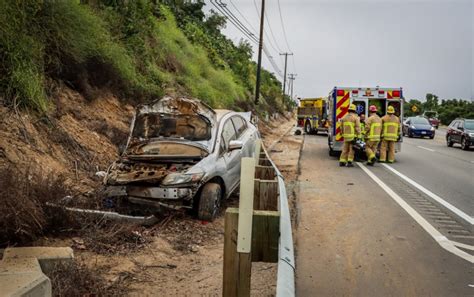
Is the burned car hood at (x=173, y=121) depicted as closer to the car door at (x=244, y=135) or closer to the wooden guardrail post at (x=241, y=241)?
the car door at (x=244, y=135)

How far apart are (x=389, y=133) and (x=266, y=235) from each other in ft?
38.5

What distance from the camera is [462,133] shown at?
20984mm

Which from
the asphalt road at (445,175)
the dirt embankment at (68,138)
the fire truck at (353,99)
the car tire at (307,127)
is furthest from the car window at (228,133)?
the car tire at (307,127)

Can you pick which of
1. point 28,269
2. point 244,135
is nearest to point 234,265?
point 28,269

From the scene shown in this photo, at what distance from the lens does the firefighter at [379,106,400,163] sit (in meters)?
13.5

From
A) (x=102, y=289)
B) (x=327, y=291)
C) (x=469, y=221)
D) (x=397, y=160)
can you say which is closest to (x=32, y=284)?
(x=102, y=289)

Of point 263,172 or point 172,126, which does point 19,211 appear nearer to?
point 263,172

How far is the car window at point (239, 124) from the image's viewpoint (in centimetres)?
857

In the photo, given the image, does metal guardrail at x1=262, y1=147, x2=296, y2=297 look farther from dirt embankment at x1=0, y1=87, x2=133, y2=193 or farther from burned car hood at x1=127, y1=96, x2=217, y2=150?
burned car hood at x1=127, y1=96, x2=217, y2=150

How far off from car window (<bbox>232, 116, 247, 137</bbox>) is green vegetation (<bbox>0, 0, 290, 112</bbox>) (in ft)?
11.9

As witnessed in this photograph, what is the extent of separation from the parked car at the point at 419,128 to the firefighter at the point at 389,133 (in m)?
17.1

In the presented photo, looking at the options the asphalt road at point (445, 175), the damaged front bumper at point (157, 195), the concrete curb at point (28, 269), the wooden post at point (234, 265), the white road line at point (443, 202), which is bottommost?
the white road line at point (443, 202)

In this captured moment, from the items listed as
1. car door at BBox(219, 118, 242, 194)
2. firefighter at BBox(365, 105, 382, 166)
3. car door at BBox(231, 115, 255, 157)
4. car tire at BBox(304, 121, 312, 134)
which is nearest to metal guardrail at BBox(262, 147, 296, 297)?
car door at BBox(219, 118, 242, 194)

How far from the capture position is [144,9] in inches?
617
